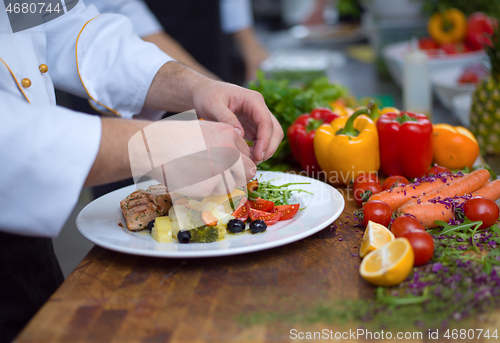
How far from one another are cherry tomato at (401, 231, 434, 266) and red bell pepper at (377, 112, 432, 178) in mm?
568

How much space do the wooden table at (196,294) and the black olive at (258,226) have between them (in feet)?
0.20

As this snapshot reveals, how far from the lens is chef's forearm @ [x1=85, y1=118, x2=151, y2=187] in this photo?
83 cm

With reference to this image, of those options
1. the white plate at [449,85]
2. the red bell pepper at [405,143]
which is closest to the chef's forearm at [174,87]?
the red bell pepper at [405,143]

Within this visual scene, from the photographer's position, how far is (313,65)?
Answer: 3170mm

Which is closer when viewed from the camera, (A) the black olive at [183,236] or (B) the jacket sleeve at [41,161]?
(B) the jacket sleeve at [41,161]

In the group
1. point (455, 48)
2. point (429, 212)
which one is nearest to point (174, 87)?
point (429, 212)

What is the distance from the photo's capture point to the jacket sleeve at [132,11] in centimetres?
198

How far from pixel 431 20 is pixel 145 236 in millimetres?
2831

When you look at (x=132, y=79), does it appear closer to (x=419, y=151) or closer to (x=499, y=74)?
(x=419, y=151)

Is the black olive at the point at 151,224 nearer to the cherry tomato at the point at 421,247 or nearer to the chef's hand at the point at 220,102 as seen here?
the chef's hand at the point at 220,102

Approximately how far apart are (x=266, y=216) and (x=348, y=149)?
0.43m

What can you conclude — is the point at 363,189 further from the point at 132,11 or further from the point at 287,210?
the point at 132,11

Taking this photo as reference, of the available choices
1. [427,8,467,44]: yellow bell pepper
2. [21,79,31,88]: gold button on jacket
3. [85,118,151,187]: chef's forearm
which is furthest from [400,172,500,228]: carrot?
[427,8,467,44]: yellow bell pepper

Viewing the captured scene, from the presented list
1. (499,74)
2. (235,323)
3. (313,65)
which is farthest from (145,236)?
(313,65)
